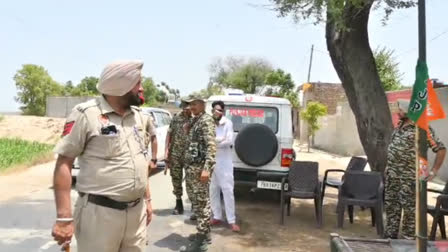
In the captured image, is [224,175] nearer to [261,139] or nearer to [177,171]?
[177,171]

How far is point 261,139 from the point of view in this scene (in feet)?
24.1

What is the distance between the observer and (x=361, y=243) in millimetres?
3879

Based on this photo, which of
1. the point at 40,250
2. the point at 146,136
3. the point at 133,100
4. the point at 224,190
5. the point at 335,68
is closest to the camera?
the point at 133,100

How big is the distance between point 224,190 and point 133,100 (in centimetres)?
357

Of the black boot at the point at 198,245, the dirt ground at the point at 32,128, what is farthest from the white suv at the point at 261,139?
the dirt ground at the point at 32,128

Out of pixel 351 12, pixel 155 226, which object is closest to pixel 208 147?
pixel 155 226

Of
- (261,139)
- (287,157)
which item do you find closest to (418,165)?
(261,139)

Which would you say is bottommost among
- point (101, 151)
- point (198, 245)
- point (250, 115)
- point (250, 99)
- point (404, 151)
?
point (198, 245)

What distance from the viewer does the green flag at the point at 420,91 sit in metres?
3.01

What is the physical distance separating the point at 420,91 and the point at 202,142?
9.15ft

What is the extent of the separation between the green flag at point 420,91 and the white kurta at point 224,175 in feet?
11.6

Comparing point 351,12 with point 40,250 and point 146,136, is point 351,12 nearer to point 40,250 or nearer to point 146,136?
point 146,136

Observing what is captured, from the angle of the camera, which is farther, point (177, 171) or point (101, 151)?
point (177, 171)

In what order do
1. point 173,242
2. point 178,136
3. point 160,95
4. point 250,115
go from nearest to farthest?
1. point 173,242
2. point 178,136
3. point 250,115
4. point 160,95
